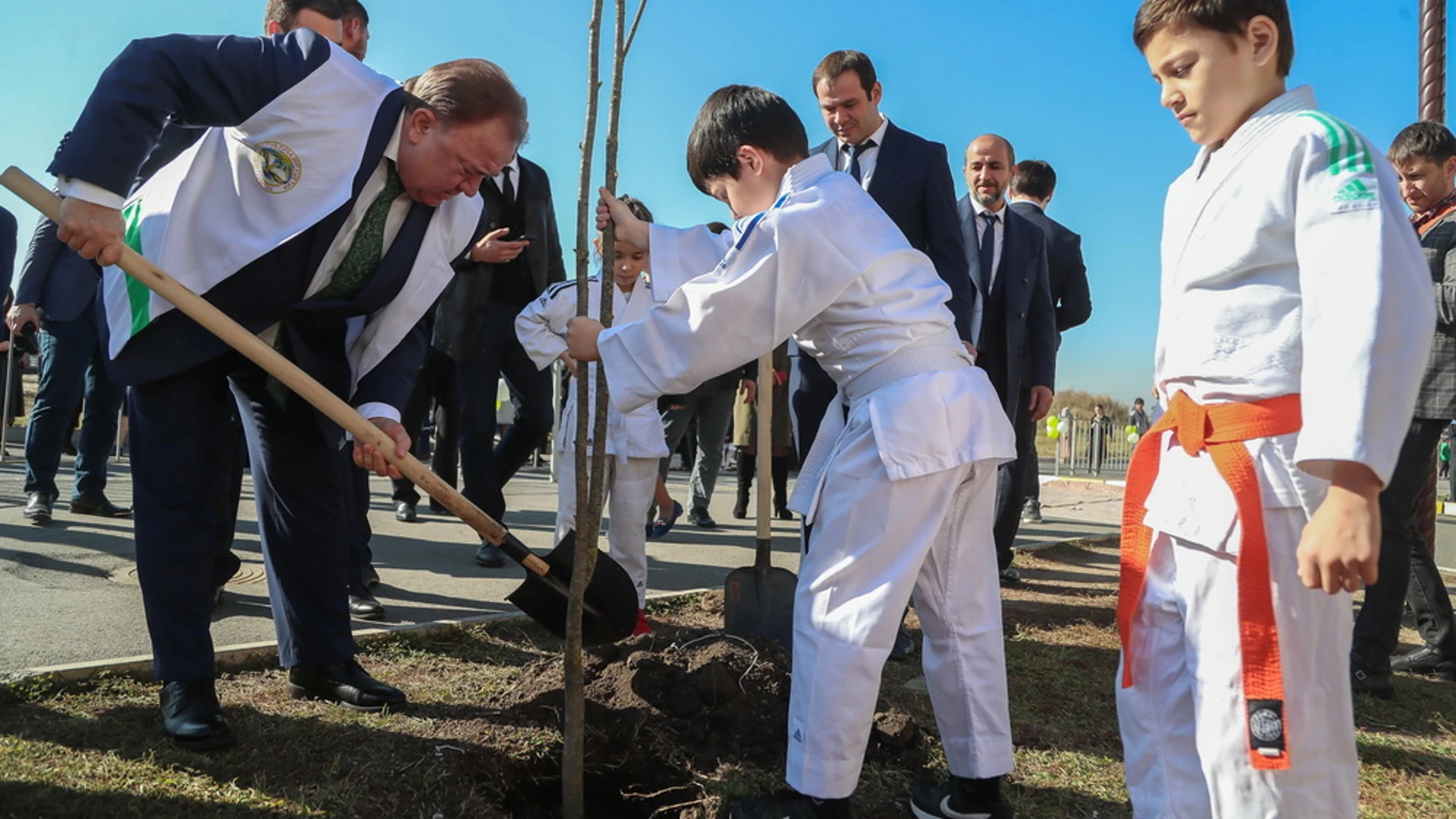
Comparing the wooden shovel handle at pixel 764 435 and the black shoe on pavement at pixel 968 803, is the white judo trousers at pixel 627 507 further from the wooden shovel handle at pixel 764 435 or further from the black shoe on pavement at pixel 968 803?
the black shoe on pavement at pixel 968 803

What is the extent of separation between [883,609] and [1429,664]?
3.15 meters

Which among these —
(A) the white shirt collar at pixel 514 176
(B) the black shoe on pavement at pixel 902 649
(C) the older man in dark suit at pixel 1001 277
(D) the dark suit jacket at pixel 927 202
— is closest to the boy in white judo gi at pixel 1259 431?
(B) the black shoe on pavement at pixel 902 649

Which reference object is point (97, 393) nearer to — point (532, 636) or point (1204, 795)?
point (532, 636)

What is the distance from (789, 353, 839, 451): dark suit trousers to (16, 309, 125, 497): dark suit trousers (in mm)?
4524

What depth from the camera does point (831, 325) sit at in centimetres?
250

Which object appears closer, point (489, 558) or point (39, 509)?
point (489, 558)

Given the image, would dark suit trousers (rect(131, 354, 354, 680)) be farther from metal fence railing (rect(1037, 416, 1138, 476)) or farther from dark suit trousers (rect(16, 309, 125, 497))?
metal fence railing (rect(1037, 416, 1138, 476))

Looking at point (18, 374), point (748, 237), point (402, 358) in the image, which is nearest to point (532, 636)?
point (402, 358)

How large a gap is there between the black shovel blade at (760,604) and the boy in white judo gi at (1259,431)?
6.26 ft

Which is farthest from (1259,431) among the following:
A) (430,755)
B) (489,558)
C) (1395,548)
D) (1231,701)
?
(489,558)

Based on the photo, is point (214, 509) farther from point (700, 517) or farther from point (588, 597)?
point (700, 517)

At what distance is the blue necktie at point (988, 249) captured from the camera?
502 centimetres

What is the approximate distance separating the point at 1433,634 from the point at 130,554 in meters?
5.80

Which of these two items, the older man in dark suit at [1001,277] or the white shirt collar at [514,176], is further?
the white shirt collar at [514,176]
